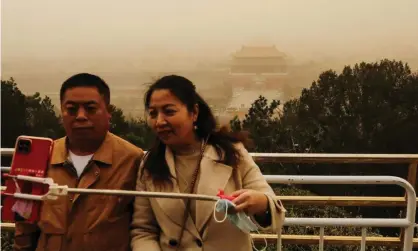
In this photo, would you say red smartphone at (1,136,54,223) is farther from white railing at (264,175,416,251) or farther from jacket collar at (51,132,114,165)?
white railing at (264,175,416,251)

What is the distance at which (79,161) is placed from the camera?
1.00 metres

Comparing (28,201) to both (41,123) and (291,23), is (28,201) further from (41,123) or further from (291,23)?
(291,23)

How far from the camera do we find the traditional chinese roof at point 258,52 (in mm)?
10492

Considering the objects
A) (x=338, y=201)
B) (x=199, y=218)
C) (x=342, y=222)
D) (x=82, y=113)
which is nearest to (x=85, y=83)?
(x=82, y=113)

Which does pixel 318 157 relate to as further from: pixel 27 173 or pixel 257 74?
pixel 257 74

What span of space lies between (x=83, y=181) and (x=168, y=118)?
227mm

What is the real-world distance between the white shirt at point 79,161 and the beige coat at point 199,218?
124mm

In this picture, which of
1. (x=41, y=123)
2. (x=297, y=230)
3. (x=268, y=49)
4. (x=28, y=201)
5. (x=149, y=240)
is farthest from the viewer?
(x=268, y=49)

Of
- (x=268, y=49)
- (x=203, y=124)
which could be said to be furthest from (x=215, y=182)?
(x=268, y=49)

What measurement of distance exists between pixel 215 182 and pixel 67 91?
1.24ft

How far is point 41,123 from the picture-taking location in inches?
232

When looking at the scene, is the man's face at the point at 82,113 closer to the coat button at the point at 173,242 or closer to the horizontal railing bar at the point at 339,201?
the coat button at the point at 173,242

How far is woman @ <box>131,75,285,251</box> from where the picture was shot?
3.23 feet

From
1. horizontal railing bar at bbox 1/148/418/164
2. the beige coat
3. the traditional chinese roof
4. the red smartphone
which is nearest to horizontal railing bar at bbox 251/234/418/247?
horizontal railing bar at bbox 1/148/418/164
